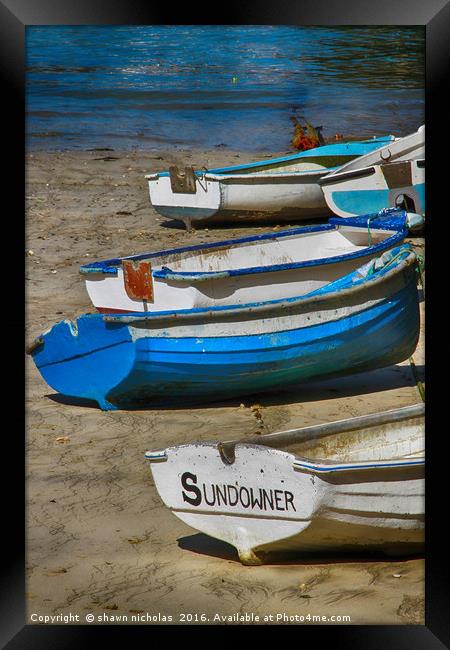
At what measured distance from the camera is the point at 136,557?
206 inches

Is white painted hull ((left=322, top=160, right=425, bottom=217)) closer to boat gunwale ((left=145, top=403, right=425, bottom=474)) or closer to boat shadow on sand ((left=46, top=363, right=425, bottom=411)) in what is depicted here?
boat shadow on sand ((left=46, top=363, right=425, bottom=411))

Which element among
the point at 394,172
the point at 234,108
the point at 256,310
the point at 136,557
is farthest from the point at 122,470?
the point at 394,172

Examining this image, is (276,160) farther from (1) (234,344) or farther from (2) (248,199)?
(1) (234,344)

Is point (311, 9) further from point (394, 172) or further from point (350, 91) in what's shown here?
point (394, 172)

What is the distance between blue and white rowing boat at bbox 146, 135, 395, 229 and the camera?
9.45 m

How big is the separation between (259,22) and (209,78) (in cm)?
87

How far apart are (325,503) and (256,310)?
1938mm

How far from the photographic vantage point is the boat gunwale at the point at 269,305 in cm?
649

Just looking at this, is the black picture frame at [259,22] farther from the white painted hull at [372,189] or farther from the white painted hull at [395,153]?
the white painted hull at [372,189]

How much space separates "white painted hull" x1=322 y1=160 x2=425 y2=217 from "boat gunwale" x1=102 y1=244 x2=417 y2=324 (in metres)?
0.90

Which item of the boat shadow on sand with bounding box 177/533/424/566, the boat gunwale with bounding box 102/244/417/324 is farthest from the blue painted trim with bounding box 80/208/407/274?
the boat shadow on sand with bounding box 177/533/424/566

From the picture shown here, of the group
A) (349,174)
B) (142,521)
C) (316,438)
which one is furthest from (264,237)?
(142,521)

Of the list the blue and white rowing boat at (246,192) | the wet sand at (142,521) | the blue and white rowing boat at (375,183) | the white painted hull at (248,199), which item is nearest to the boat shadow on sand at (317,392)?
the wet sand at (142,521)

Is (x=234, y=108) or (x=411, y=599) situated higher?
(x=234, y=108)
